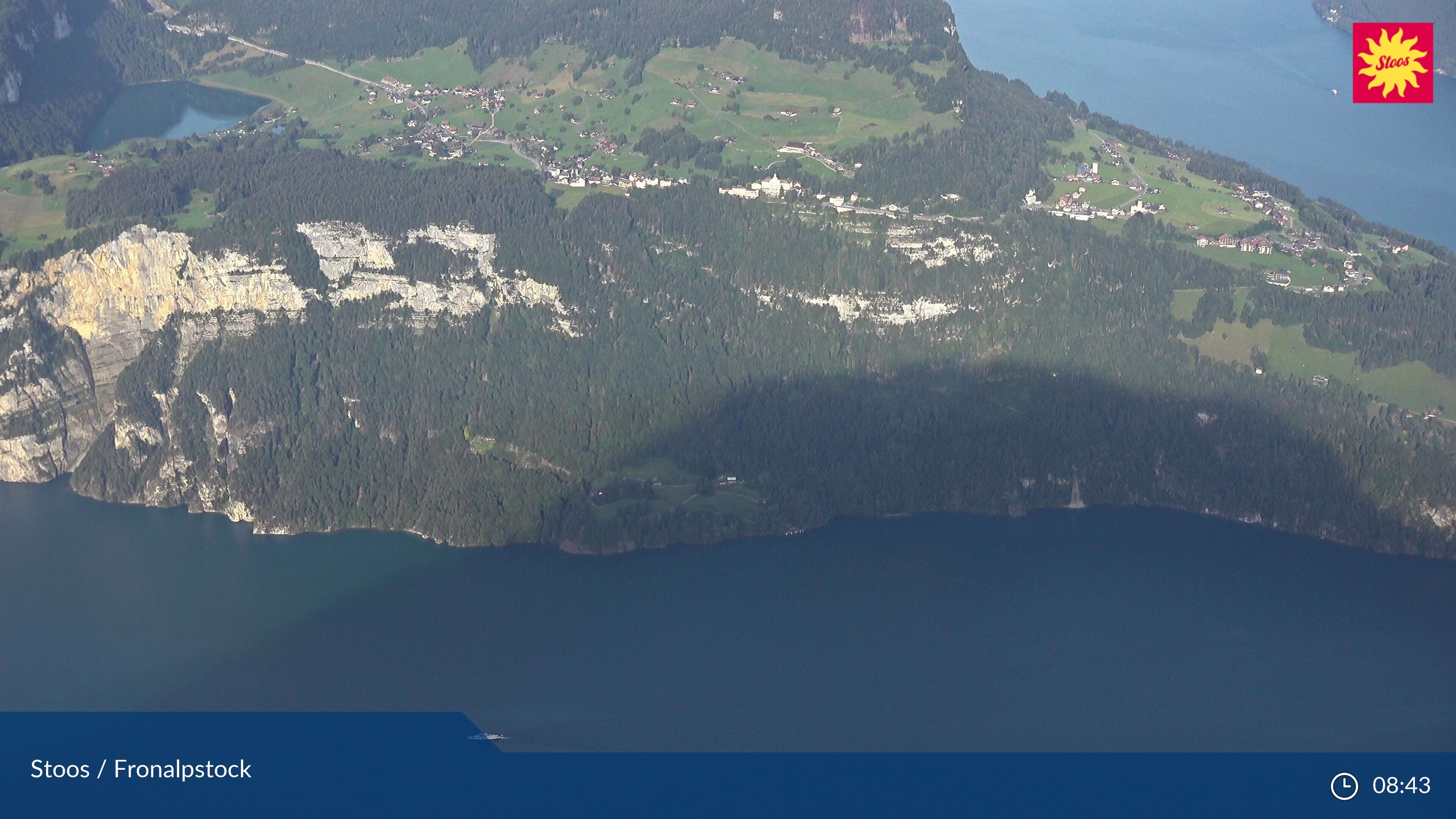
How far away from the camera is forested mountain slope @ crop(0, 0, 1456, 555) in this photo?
88.8 metres

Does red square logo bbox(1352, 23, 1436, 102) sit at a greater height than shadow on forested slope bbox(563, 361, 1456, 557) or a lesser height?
greater

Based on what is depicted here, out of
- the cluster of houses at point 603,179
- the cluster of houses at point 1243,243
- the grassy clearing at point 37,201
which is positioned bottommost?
the grassy clearing at point 37,201

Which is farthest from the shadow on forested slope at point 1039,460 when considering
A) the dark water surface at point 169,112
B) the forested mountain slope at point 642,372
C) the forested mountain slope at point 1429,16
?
the forested mountain slope at point 1429,16

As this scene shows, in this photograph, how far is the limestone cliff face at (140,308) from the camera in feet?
297

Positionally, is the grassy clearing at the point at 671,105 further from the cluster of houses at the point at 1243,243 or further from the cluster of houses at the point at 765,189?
the cluster of houses at the point at 1243,243

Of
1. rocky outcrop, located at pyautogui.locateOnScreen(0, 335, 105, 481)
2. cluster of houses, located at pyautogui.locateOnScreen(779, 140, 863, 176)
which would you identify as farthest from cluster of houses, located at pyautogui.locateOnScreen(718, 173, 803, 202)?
rocky outcrop, located at pyautogui.locateOnScreen(0, 335, 105, 481)

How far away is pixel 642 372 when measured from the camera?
3755 inches

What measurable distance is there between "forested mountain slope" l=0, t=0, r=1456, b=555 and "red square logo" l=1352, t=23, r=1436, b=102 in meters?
65.7

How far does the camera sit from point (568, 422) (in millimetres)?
91688

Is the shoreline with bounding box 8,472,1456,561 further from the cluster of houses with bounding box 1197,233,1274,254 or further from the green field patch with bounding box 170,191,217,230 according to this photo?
the cluster of houses with bounding box 1197,233,1274,254

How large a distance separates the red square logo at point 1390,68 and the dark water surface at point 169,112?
9927cm

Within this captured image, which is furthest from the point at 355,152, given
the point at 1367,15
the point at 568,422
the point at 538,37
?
the point at 1367,15

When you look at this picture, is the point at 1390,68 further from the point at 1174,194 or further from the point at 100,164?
the point at 100,164

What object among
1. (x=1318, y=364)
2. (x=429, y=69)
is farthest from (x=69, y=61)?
(x=1318, y=364)
